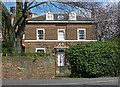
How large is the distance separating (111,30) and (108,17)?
5.29ft

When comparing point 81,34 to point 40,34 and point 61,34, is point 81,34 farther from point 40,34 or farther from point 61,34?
point 40,34

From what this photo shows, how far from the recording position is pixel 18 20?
51.7 feet

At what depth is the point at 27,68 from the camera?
47.4ft

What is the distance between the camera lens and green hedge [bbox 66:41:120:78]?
14539mm

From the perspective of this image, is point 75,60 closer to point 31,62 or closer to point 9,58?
point 31,62

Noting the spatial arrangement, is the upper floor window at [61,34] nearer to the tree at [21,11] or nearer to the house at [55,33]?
the house at [55,33]

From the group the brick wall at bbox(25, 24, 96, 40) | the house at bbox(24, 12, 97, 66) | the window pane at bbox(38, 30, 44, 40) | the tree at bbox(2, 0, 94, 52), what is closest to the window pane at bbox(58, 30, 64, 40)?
the house at bbox(24, 12, 97, 66)

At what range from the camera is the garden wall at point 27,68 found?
46.6 ft

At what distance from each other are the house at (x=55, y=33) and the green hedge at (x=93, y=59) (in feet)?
34.2

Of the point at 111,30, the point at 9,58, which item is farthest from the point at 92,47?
the point at 111,30

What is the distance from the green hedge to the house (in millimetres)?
10435

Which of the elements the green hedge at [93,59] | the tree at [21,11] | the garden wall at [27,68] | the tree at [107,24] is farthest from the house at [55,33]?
the garden wall at [27,68]

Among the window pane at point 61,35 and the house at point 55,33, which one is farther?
the window pane at point 61,35

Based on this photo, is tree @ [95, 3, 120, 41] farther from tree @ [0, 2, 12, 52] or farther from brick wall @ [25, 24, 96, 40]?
tree @ [0, 2, 12, 52]
